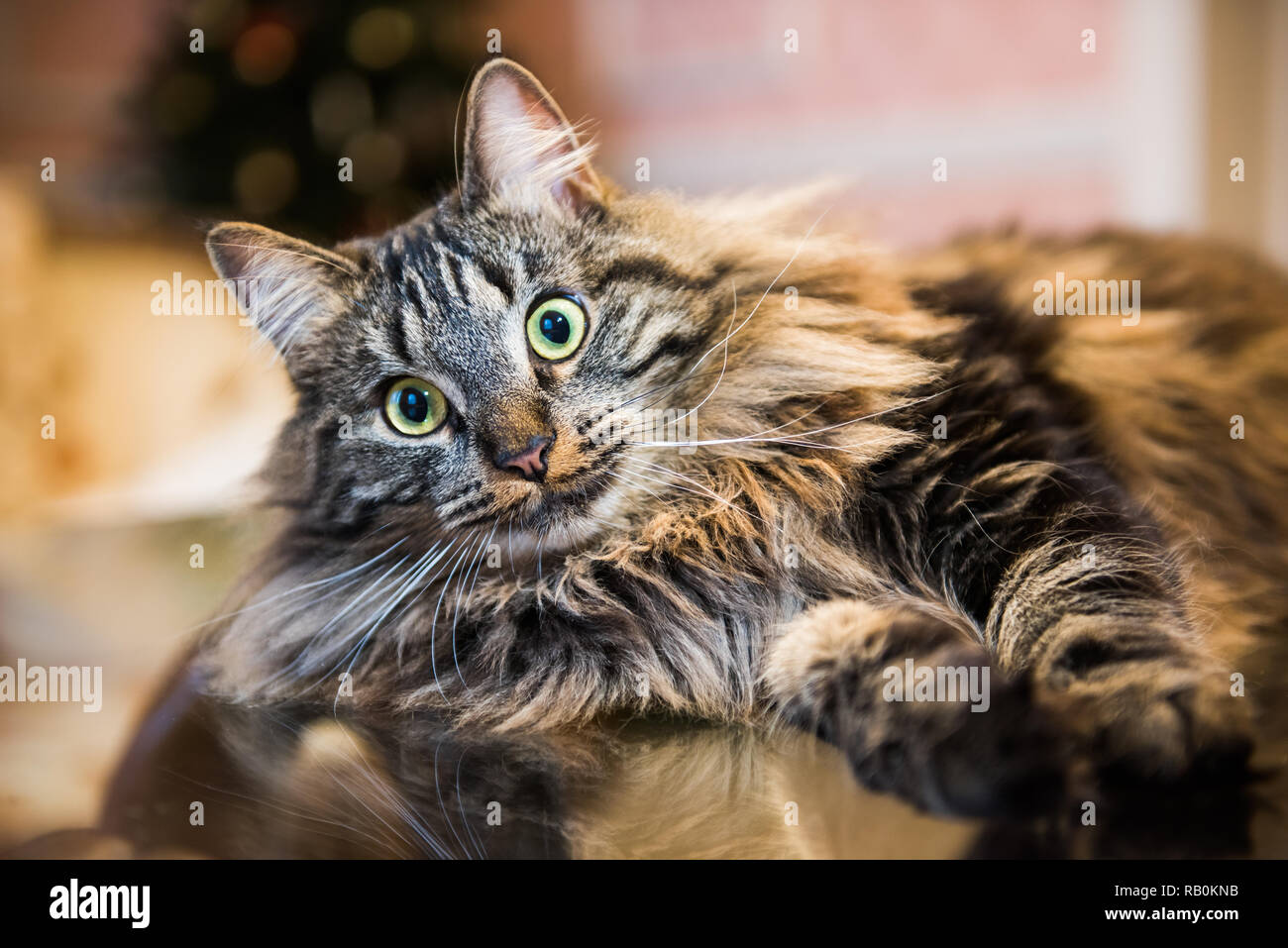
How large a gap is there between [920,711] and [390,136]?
1.92m

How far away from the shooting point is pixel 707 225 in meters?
1.21

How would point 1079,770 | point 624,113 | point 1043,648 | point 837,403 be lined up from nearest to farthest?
1. point 1079,770
2. point 1043,648
3. point 837,403
4. point 624,113

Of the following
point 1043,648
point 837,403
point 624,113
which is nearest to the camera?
point 1043,648

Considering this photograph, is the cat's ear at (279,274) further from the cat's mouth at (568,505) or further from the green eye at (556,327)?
the cat's mouth at (568,505)

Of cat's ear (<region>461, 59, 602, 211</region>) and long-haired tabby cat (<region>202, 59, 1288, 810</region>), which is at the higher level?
cat's ear (<region>461, 59, 602, 211</region>)

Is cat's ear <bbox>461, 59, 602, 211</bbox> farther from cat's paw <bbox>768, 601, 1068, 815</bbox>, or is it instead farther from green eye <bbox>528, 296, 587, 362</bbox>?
cat's paw <bbox>768, 601, 1068, 815</bbox>

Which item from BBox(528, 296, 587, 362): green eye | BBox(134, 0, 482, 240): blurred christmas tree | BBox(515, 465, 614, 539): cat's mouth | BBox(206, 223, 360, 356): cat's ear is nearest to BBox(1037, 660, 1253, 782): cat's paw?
BBox(515, 465, 614, 539): cat's mouth

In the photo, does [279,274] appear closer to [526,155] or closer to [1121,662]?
[526,155]

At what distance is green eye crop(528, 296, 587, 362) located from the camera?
1.04 m

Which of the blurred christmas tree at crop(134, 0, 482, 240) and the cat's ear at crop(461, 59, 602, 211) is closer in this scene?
the cat's ear at crop(461, 59, 602, 211)

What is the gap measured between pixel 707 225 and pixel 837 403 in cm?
31

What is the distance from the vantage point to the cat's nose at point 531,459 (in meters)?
0.98
